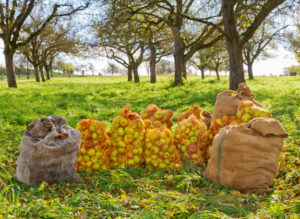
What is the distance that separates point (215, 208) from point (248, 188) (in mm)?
699

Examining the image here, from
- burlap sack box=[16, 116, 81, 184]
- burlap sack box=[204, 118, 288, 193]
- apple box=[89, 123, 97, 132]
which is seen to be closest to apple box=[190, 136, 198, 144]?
burlap sack box=[204, 118, 288, 193]

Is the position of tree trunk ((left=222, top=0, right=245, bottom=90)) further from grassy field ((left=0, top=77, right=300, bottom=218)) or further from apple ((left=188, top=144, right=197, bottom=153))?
apple ((left=188, top=144, right=197, bottom=153))

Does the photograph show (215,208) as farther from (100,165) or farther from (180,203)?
(100,165)

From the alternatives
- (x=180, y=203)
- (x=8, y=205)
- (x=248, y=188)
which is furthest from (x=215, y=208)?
(x=8, y=205)

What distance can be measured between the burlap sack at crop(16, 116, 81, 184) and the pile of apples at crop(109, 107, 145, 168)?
474mm

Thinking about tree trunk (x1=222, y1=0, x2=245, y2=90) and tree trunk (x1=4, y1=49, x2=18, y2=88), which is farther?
tree trunk (x1=4, y1=49, x2=18, y2=88)

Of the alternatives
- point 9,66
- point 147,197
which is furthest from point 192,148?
point 9,66

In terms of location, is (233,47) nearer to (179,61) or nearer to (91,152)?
(179,61)

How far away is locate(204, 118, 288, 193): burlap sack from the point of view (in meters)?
2.49

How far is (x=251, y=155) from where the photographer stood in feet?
8.23

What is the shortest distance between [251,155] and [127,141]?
54.1 inches

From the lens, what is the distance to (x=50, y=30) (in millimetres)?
22094

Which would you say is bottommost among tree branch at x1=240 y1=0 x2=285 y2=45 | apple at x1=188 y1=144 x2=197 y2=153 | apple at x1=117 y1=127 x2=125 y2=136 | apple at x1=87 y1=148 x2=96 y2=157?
apple at x1=188 y1=144 x2=197 y2=153

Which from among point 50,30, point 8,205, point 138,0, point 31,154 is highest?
point 50,30
